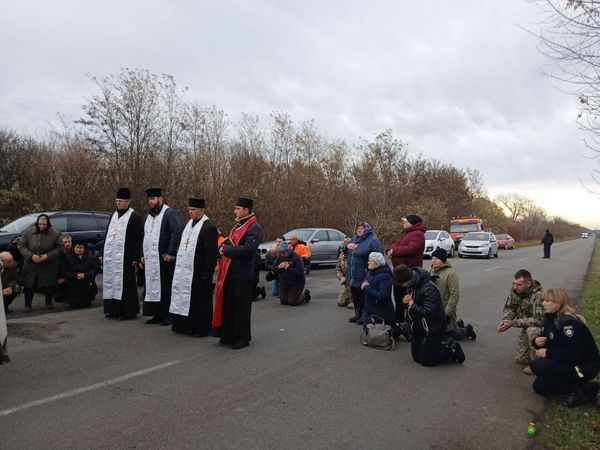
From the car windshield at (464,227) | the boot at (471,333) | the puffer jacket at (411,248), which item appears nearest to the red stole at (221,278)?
the puffer jacket at (411,248)

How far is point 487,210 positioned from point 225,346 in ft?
224

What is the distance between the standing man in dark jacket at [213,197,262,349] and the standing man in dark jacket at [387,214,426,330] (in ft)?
8.26

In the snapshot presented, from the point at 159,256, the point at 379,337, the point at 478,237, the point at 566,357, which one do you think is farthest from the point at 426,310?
the point at 478,237

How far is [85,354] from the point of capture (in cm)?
625

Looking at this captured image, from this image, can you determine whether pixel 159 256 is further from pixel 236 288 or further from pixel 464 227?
pixel 464 227

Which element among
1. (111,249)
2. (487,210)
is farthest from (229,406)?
(487,210)

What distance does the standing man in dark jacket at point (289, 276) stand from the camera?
10.5 meters

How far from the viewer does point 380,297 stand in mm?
7348

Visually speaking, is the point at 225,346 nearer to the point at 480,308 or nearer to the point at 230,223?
the point at 480,308

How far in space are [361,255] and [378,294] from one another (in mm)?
1454

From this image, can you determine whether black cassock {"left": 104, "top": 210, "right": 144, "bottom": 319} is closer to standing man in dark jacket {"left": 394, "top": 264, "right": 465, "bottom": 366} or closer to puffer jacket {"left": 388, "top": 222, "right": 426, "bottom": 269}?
puffer jacket {"left": 388, "top": 222, "right": 426, "bottom": 269}

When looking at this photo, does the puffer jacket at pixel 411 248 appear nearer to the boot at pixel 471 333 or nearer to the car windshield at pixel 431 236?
the boot at pixel 471 333

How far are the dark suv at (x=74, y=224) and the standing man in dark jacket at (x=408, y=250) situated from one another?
8.10 metres

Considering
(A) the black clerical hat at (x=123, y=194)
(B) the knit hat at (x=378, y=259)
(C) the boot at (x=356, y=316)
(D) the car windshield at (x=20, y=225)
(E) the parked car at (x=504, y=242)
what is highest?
(A) the black clerical hat at (x=123, y=194)
